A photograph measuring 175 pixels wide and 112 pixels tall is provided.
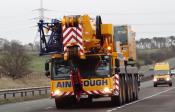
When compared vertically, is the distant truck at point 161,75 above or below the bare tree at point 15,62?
below

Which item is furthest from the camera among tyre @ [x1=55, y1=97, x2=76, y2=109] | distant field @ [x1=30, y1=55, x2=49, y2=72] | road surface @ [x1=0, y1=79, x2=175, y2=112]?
distant field @ [x1=30, y1=55, x2=49, y2=72]

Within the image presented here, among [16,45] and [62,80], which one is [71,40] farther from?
[16,45]

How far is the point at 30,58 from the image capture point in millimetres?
76000

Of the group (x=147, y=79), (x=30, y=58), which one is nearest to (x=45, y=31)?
(x=30, y=58)

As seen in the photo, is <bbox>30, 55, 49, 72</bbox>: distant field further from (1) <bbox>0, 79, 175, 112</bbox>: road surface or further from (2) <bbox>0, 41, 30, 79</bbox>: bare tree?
(1) <bbox>0, 79, 175, 112</bbox>: road surface

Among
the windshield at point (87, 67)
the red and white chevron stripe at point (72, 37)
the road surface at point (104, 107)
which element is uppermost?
the red and white chevron stripe at point (72, 37)

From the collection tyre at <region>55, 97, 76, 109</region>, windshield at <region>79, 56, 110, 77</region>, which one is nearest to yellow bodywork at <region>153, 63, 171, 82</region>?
tyre at <region>55, 97, 76, 109</region>

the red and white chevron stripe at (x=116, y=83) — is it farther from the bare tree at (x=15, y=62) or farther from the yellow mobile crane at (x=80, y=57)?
the bare tree at (x=15, y=62)

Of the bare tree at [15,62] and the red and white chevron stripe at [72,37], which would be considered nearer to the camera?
the red and white chevron stripe at [72,37]

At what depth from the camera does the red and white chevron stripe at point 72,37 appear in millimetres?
22688

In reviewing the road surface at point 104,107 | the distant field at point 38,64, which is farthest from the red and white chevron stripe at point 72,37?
the distant field at point 38,64

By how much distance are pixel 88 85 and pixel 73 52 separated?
165 centimetres

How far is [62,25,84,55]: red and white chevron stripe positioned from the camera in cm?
2269

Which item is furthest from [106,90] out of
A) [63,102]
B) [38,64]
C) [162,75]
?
[38,64]
